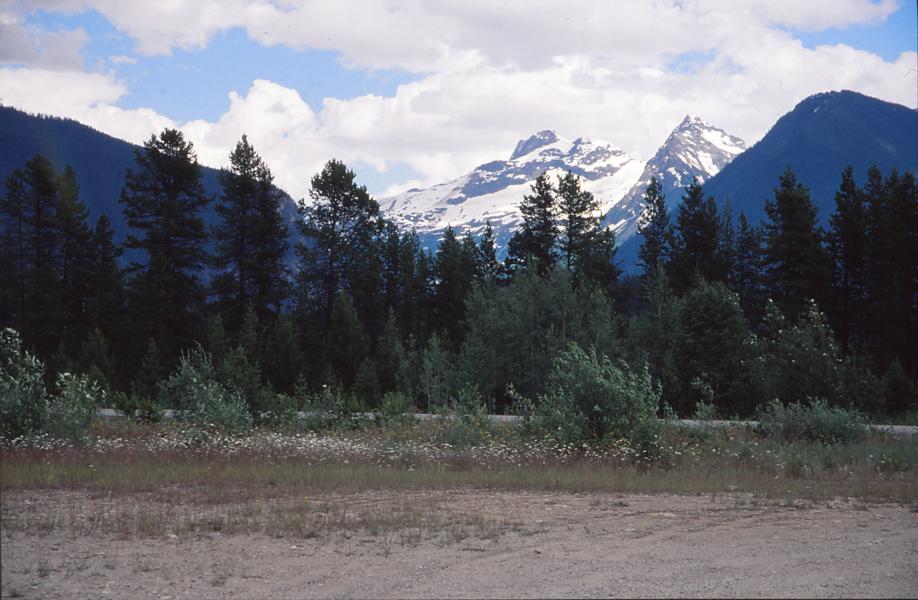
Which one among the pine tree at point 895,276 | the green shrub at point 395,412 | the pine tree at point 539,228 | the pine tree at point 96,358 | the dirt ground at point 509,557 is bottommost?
the dirt ground at point 509,557

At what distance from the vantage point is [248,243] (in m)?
51.0

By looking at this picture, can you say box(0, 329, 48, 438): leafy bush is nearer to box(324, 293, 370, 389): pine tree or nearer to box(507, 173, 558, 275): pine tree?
box(324, 293, 370, 389): pine tree

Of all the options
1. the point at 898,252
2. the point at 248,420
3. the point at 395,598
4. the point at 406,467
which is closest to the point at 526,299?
the point at 248,420

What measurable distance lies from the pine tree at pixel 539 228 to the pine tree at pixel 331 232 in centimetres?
1157

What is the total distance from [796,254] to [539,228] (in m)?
18.2

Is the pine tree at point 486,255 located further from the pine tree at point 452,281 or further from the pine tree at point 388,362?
the pine tree at point 388,362

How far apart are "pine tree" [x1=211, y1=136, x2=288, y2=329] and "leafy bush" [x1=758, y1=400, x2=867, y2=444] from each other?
37.1 meters

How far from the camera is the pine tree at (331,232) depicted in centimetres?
5288

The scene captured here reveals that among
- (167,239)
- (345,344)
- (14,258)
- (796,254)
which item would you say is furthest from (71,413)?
(796,254)

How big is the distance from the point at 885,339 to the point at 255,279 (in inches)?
1599

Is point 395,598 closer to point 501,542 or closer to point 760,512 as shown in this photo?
point 501,542

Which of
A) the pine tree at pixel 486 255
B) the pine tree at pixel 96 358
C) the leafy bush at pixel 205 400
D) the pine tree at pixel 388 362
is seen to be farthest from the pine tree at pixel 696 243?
the leafy bush at pixel 205 400

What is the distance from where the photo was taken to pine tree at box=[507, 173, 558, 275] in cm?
5741

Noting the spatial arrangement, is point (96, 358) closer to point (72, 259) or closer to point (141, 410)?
point (72, 259)
